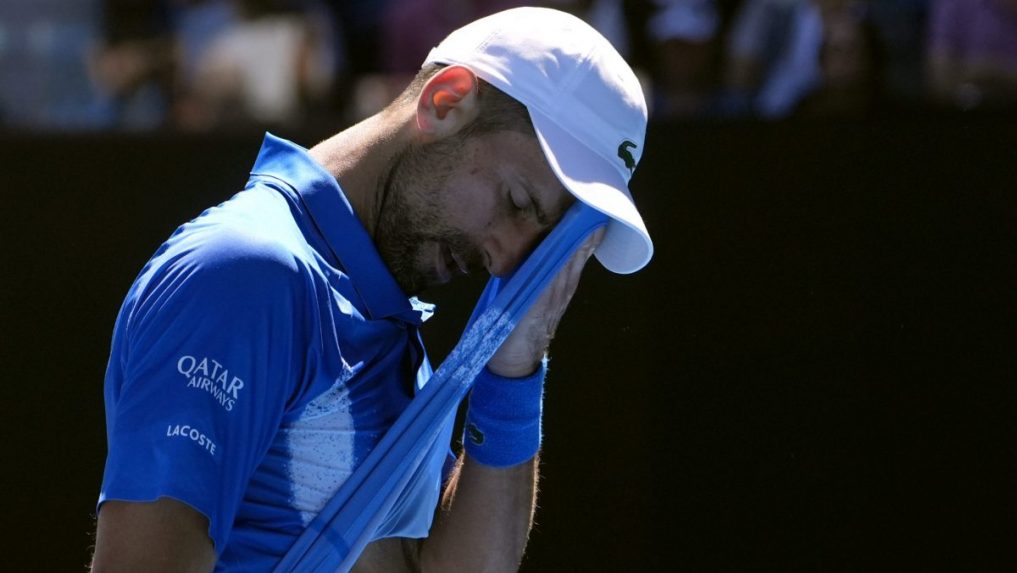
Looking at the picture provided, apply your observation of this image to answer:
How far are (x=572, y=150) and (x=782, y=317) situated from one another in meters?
1.92

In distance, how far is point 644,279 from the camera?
12.2 ft

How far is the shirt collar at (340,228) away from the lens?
1.90 meters

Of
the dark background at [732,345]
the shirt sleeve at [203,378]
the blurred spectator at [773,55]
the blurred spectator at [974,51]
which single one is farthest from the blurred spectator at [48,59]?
the shirt sleeve at [203,378]

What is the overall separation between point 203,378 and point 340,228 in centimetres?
42

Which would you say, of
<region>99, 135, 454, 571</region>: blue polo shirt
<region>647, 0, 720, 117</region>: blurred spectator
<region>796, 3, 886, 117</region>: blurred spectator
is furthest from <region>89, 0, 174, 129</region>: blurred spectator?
<region>99, 135, 454, 571</region>: blue polo shirt

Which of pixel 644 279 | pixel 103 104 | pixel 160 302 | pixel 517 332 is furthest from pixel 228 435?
pixel 103 104

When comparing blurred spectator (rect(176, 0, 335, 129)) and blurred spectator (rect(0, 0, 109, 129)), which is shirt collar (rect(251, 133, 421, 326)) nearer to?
blurred spectator (rect(176, 0, 335, 129))

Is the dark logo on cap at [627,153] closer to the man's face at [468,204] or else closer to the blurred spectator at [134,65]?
the man's face at [468,204]

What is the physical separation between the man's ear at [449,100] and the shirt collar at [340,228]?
175mm

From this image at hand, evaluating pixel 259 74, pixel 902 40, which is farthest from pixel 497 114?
pixel 259 74

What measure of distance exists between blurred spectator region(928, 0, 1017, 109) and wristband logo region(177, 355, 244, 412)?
2.94 metres

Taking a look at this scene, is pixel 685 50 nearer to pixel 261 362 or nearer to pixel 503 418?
pixel 503 418

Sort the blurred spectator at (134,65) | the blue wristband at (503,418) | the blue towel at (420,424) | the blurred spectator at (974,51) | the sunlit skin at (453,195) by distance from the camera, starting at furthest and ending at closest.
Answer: the blurred spectator at (134,65), the blurred spectator at (974,51), the blue wristband at (503,418), the sunlit skin at (453,195), the blue towel at (420,424)

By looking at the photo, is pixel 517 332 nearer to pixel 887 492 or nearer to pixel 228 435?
pixel 228 435
